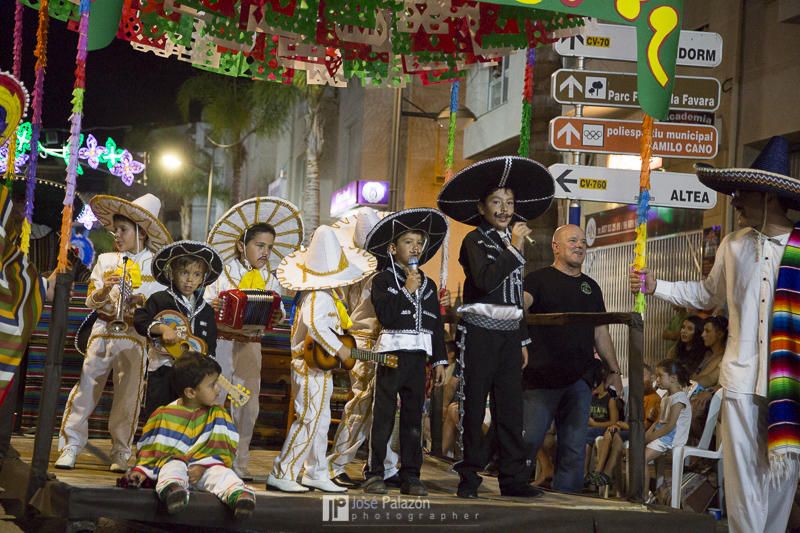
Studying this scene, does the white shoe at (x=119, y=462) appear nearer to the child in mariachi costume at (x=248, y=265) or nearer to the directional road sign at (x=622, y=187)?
the child in mariachi costume at (x=248, y=265)

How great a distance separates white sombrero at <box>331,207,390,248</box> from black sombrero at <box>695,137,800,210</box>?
268 cm

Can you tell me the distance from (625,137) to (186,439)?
19.3 ft

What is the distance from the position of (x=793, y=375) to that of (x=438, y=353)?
2.42 m

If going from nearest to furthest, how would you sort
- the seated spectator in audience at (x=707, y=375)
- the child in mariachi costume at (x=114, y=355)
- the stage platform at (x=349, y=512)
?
the stage platform at (x=349, y=512) < the child in mariachi costume at (x=114, y=355) < the seated spectator in audience at (x=707, y=375)

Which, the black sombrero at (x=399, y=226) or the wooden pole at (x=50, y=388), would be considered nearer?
the wooden pole at (x=50, y=388)

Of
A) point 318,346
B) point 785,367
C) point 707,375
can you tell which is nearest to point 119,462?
point 318,346

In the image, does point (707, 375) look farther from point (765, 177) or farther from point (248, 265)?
point (248, 265)

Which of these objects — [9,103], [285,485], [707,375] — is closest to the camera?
[9,103]

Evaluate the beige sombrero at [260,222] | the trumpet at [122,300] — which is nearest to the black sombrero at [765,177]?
the beige sombrero at [260,222]

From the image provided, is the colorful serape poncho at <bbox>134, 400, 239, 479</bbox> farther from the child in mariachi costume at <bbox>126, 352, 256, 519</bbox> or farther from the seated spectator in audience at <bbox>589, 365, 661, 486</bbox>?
the seated spectator in audience at <bbox>589, 365, 661, 486</bbox>

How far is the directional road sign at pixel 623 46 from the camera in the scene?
10484 millimetres

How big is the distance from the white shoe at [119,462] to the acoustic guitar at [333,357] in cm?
175

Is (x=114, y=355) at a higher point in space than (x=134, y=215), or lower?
lower

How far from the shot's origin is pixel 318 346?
7.44 m
